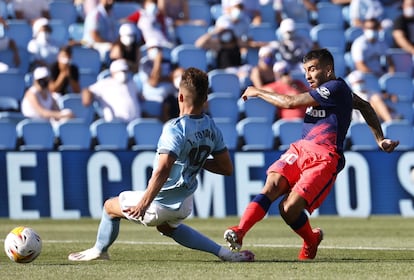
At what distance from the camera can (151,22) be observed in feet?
59.3

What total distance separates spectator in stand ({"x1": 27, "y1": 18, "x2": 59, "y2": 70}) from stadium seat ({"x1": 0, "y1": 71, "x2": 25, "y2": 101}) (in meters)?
0.53

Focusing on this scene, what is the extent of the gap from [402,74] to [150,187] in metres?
11.5

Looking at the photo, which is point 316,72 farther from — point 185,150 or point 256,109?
point 256,109

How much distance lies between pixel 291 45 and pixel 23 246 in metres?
10.2

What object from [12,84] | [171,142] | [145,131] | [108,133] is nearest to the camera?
[171,142]

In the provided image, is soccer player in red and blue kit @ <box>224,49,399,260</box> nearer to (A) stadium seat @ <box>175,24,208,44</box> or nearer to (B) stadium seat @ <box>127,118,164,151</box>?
(B) stadium seat @ <box>127,118,164,151</box>

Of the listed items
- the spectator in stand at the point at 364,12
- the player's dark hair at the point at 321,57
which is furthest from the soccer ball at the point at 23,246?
the spectator in stand at the point at 364,12

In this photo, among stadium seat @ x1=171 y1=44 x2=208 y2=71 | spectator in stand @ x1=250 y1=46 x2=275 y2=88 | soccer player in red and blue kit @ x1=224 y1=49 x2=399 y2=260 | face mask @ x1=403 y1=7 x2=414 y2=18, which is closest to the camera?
soccer player in red and blue kit @ x1=224 y1=49 x2=399 y2=260

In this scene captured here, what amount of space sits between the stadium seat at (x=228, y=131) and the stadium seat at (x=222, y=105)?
0.48 metres

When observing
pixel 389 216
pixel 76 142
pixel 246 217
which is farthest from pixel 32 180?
pixel 246 217

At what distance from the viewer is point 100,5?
1772cm

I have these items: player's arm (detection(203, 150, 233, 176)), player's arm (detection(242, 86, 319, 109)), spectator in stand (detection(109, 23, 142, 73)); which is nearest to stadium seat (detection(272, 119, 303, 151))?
spectator in stand (detection(109, 23, 142, 73))

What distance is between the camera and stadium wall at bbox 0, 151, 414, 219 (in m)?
15.1

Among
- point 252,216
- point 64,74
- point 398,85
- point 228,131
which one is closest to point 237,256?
point 252,216
